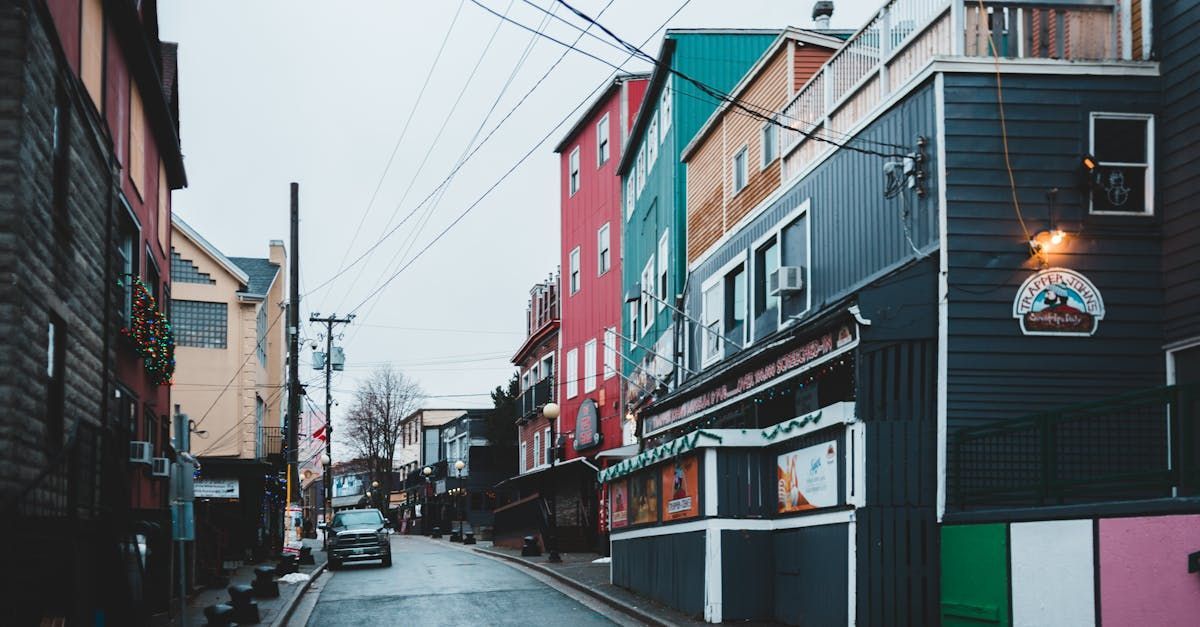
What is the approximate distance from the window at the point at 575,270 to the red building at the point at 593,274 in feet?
0.11

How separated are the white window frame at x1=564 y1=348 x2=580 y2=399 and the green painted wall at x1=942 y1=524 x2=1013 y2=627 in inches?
1089

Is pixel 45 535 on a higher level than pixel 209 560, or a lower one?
higher

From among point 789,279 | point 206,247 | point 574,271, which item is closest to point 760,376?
point 789,279

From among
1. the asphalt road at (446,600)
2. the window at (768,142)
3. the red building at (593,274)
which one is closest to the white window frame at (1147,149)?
the window at (768,142)

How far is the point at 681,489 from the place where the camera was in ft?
60.6

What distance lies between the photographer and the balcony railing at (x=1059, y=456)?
1241 centimetres

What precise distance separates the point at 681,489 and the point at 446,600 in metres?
5.63

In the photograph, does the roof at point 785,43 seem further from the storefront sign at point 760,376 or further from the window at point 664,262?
the window at point 664,262

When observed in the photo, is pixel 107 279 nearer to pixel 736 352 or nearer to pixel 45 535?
pixel 45 535

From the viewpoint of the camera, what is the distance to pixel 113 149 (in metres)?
16.4

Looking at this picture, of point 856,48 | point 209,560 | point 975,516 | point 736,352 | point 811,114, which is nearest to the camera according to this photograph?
point 975,516

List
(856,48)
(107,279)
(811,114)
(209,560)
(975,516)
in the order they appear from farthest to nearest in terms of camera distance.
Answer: (209,560)
(811,114)
(856,48)
(107,279)
(975,516)

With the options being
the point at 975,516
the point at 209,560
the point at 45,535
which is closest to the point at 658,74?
the point at 209,560

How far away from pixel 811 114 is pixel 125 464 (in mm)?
11411
